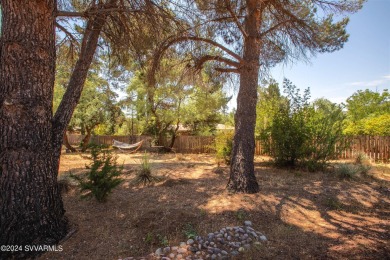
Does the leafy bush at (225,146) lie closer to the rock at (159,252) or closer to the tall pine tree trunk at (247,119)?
the tall pine tree trunk at (247,119)

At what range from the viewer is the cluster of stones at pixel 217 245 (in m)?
2.23

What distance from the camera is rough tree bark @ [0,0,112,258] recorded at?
2250mm

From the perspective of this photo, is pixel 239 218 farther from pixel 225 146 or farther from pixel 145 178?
pixel 225 146

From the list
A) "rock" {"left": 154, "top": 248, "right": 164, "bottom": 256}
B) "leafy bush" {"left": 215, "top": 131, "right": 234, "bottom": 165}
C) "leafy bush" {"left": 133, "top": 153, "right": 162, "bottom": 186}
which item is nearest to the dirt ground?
"rock" {"left": 154, "top": 248, "right": 164, "bottom": 256}

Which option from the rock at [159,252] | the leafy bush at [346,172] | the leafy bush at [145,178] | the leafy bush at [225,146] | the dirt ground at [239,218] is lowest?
the rock at [159,252]

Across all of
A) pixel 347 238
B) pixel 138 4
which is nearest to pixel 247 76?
pixel 138 4

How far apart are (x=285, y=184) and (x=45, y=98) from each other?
442cm

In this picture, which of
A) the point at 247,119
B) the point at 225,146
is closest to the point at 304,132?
the point at 225,146

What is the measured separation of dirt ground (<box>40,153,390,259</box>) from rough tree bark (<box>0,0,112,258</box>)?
37 cm

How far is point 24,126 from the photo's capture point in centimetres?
230

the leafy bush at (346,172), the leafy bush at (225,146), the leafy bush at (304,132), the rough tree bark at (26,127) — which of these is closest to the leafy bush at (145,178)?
the rough tree bark at (26,127)

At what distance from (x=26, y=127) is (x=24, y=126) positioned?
0.7 inches

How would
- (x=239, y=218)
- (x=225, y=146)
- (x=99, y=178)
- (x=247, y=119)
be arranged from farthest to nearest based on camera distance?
1. (x=225, y=146)
2. (x=247, y=119)
3. (x=99, y=178)
4. (x=239, y=218)

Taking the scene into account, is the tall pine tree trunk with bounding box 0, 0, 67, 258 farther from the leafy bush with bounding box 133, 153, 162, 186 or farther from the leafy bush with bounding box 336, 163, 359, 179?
the leafy bush with bounding box 336, 163, 359, 179
